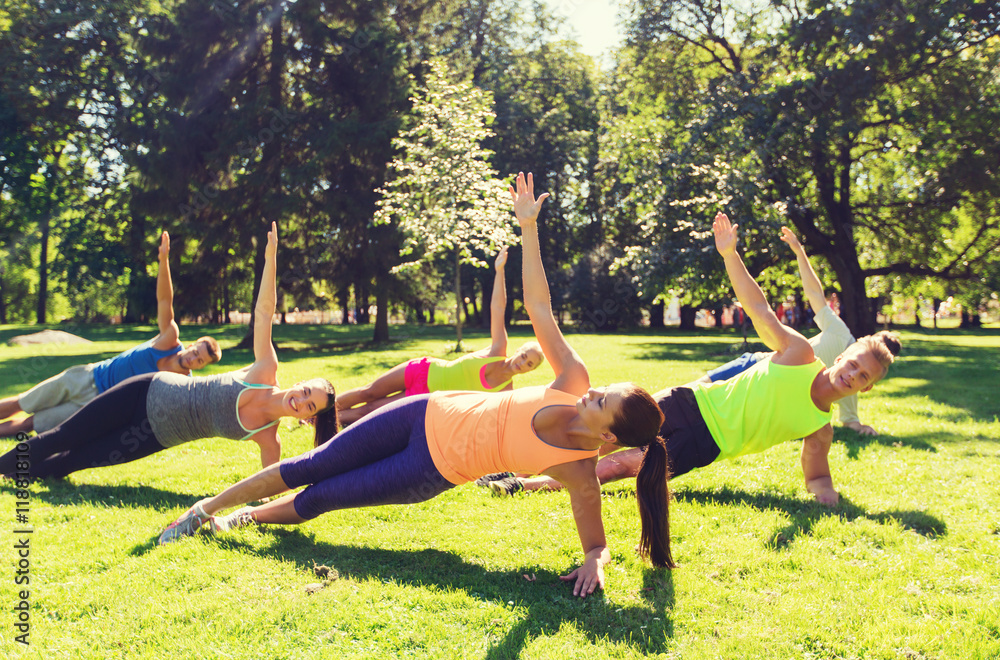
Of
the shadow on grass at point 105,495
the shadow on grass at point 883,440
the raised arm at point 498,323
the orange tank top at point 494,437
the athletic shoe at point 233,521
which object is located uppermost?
the raised arm at point 498,323

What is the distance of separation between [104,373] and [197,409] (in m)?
2.37

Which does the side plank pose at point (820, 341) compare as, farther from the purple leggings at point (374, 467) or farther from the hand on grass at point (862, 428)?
the purple leggings at point (374, 467)

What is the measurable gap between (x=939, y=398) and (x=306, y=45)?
63.5ft

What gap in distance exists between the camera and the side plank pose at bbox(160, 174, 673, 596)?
354cm

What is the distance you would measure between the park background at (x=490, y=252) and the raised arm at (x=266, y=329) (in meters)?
1.15

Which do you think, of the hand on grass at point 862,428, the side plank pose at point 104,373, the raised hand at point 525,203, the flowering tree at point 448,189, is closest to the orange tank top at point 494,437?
the raised hand at point 525,203

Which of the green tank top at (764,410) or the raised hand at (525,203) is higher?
the raised hand at (525,203)

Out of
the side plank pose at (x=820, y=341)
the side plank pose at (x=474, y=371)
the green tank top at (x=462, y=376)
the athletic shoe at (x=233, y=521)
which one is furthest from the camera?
the green tank top at (x=462, y=376)

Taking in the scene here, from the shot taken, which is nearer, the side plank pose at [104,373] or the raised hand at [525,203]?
the raised hand at [525,203]

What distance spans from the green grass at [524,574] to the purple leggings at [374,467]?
0.40 m

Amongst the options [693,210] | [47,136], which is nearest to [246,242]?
[47,136]

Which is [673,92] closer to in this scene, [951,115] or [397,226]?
[951,115]

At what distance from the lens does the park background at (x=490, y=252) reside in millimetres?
3352

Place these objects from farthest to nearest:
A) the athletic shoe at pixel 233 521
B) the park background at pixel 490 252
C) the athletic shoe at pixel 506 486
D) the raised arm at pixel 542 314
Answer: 1. the athletic shoe at pixel 506 486
2. the athletic shoe at pixel 233 521
3. the raised arm at pixel 542 314
4. the park background at pixel 490 252
